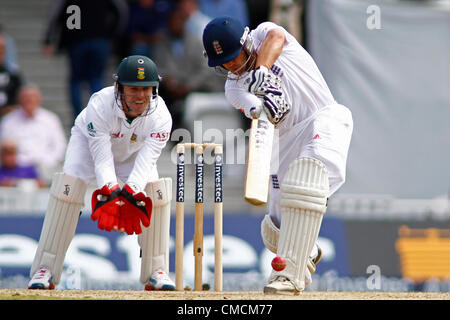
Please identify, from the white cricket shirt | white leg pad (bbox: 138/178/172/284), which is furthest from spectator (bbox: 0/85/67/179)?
the white cricket shirt

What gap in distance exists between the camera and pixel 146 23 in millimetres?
9922

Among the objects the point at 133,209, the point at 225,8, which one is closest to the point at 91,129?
the point at 133,209

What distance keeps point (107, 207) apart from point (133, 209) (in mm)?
153

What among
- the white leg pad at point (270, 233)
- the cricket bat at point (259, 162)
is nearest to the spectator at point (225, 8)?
the white leg pad at point (270, 233)

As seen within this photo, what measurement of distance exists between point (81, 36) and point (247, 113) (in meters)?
4.86

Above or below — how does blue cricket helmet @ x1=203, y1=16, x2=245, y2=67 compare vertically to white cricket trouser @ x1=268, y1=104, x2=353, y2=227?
above

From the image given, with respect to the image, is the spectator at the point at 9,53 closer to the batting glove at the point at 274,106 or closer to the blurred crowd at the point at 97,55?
the blurred crowd at the point at 97,55

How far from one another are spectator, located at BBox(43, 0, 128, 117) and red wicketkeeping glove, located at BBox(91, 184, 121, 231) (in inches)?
163

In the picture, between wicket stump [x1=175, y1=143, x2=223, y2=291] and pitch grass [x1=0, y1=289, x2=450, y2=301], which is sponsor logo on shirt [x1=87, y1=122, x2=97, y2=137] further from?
pitch grass [x1=0, y1=289, x2=450, y2=301]

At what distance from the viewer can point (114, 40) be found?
10.3 meters

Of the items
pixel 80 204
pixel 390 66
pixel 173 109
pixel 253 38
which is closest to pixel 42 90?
pixel 173 109

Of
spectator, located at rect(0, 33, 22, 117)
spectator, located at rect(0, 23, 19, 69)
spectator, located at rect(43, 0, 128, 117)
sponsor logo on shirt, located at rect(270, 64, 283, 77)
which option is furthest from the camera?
spectator, located at rect(0, 23, 19, 69)

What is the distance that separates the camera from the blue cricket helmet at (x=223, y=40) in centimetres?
474

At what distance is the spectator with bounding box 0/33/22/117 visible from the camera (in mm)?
9477
